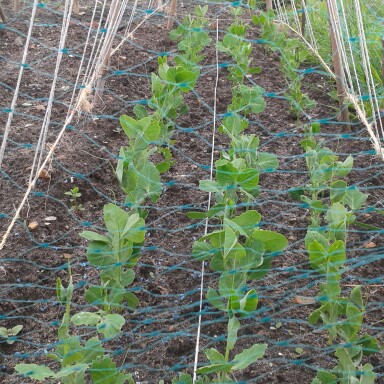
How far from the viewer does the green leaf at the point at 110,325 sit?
190 centimetres

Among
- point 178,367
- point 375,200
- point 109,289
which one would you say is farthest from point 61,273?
point 375,200

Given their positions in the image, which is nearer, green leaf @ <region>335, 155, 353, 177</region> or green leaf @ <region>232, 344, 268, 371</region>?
green leaf @ <region>232, 344, 268, 371</region>

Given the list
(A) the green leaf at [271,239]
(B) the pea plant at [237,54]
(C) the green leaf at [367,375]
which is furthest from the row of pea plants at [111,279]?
(B) the pea plant at [237,54]

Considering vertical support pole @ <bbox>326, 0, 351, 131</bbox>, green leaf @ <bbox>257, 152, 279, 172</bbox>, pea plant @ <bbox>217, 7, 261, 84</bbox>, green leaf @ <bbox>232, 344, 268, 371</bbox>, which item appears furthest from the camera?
pea plant @ <bbox>217, 7, 261, 84</bbox>

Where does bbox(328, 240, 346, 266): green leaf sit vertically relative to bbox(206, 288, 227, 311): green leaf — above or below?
above

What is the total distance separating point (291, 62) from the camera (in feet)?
13.4

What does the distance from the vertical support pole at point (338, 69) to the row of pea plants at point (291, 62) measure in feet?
0.50

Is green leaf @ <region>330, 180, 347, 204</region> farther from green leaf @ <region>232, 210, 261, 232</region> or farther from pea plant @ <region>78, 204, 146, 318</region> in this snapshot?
pea plant @ <region>78, 204, 146, 318</region>

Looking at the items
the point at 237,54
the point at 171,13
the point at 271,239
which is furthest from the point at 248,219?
the point at 171,13

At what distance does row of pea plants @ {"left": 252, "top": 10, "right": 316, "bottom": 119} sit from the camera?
3.75 metres

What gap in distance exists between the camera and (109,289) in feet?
7.51

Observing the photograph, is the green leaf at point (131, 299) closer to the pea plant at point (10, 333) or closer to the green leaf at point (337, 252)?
the pea plant at point (10, 333)

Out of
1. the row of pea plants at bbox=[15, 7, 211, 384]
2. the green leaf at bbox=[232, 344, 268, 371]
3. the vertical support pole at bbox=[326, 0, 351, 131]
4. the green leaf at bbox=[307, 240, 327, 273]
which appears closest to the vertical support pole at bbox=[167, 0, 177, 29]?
the vertical support pole at bbox=[326, 0, 351, 131]

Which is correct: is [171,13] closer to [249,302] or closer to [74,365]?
[249,302]
